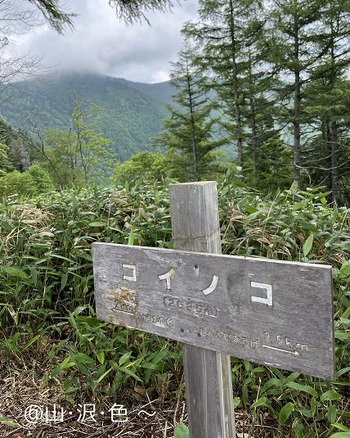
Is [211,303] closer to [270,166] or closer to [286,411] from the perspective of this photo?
[286,411]

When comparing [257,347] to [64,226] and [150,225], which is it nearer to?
[150,225]

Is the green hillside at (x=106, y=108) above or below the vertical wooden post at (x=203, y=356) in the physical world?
above

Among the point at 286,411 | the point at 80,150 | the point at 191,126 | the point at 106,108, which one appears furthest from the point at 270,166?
the point at 106,108

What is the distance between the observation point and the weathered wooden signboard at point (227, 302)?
26.4 inches

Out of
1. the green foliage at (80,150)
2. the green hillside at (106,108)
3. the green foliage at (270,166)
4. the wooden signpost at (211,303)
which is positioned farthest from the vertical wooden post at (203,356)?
the green foliage at (80,150)

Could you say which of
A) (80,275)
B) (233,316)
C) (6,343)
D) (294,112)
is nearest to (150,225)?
(80,275)

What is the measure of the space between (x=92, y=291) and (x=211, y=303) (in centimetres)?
96

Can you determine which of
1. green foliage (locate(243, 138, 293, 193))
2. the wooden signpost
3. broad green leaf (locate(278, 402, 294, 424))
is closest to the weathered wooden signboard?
the wooden signpost

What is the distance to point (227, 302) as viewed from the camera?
0.76m

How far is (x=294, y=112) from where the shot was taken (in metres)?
11.8

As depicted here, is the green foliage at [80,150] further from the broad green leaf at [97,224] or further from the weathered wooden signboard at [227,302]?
the weathered wooden signboard at [227,302]

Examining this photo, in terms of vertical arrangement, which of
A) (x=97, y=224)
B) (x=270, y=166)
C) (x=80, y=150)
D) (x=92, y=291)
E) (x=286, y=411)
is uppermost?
(x=80, y=150)

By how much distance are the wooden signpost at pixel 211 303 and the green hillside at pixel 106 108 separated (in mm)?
6814

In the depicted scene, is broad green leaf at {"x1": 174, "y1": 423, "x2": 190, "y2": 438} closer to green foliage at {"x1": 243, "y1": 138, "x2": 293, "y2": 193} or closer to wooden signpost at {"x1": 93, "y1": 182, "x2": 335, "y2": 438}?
wooden signpost at {"x1": 93, "y1": 182, "x2": 335, "y2": 438}
